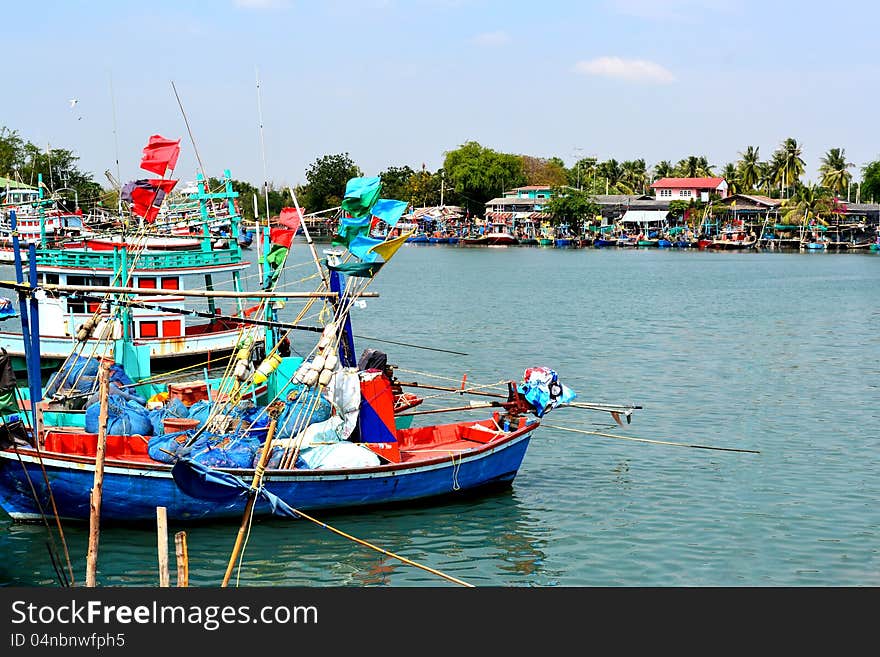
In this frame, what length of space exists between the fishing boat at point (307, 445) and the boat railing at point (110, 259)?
10.4 m

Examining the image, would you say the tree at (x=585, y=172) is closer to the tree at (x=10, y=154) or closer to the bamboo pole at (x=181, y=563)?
the tree at (x=10, y=154)

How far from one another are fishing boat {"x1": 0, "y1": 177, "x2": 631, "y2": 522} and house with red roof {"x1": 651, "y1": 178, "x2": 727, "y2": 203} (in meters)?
117

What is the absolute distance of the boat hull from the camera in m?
15.9

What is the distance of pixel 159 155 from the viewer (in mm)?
22938

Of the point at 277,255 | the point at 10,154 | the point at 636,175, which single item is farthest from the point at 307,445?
the point at 636,175

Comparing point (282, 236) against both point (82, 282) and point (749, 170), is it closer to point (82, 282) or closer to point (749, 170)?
point (82, 282)

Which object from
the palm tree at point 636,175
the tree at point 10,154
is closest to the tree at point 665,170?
the palm tree at point 636,175

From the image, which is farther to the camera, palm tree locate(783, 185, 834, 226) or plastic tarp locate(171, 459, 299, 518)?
palm tree locate(783, 185, 834, 226)

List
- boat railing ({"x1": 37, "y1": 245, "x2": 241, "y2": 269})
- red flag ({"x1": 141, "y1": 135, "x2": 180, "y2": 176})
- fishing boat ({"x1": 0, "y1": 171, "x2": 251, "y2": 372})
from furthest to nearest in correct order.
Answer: boat railing ({"x1": 37, "y1": 245, "x2": 241, "y2": 269}) → fishing boat ({"x1": 0, "y1": 171, "x2": 251, "y2": 372}) → red flag ({"x1": 141, "y1": 135, "x2": 180, "y2": 176})

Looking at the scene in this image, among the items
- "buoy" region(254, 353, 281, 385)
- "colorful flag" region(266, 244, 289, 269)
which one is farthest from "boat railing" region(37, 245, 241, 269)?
"buoy" region(254, 353, 281, 385)

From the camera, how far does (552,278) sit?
7925cm

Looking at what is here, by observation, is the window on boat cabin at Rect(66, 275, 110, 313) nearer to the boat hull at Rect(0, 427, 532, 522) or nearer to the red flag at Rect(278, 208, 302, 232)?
the red flag at Rect(278, 208, 302, 232)

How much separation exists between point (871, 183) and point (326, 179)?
76.3 m

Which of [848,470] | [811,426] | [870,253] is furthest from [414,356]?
[870,253]
